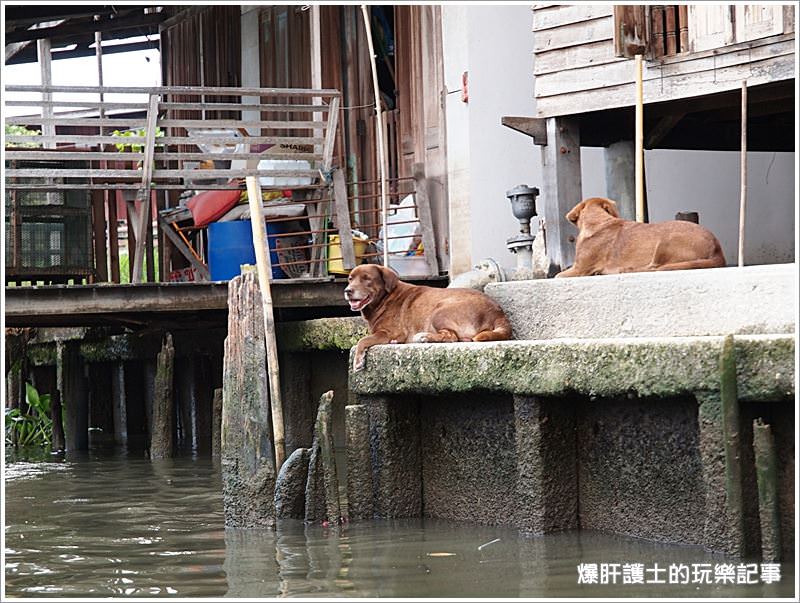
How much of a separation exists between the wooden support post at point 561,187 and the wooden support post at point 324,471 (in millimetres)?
2934

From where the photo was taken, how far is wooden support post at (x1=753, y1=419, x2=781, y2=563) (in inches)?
243

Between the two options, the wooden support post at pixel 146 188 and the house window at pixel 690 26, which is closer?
the house window at pixel 690 26

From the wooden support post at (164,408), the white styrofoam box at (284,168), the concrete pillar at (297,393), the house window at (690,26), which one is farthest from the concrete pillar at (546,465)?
the white styrofoam box at (284,168)

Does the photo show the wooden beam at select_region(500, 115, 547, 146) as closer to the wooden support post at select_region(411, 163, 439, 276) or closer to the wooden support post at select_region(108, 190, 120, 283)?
the wooden support post at select_region(411, 163, 439, 276)

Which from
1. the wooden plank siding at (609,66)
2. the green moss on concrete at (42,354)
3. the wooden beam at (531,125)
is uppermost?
the wooden plank siding at (609,66)

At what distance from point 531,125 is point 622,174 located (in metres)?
1.29

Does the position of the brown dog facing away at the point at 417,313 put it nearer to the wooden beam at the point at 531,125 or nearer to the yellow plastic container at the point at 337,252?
the wooden beam at the point at 531,125

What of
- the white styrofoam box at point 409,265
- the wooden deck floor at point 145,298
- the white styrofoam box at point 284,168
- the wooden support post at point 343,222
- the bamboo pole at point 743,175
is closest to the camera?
the bamboo pole at point 743,175

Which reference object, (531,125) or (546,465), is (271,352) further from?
(531,125)

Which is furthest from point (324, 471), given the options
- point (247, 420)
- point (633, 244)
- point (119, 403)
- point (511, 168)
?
point (119, 403)

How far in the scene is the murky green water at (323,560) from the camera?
256 inches

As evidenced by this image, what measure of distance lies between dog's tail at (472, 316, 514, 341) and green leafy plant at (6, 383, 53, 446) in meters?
9.95

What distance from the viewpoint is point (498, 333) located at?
340 inches

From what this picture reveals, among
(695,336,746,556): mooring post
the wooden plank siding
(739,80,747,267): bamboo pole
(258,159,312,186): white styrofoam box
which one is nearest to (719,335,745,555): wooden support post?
(695,336,746,556): mooring post
